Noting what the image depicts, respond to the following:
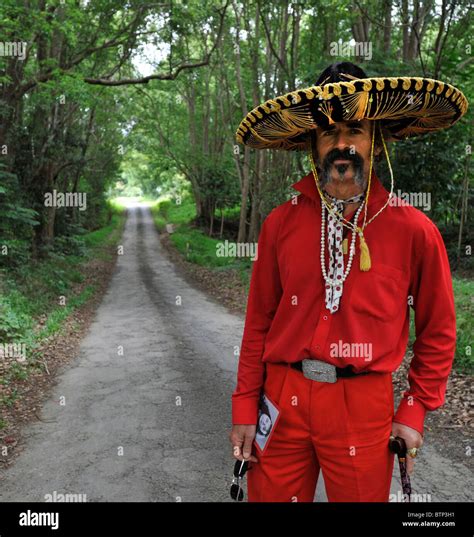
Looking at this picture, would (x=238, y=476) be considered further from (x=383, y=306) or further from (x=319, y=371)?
(x=383, y=306)

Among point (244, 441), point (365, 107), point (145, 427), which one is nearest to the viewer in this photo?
point (365, 107)

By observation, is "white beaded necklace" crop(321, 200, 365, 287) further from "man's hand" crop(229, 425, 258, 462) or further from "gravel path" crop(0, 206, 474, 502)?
"gravel path" crop(0, 206, 474, 502)

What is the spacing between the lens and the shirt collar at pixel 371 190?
2.17 m

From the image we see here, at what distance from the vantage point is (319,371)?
2088 mm

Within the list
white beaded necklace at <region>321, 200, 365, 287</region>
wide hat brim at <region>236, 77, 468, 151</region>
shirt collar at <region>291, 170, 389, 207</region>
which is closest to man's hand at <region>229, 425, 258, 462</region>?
white beaded necklace at <region>321, 200, 365, 287</region>

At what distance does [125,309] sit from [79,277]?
159 inches

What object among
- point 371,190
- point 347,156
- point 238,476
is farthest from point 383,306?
point 238,476

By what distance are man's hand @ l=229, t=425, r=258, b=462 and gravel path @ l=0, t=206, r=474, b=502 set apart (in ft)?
5.76

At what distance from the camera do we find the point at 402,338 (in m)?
2.16

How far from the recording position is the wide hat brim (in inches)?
77.4

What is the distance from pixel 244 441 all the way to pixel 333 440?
454mm

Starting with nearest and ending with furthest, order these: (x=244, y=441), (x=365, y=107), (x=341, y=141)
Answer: (x=365, y=107), (x=341, y=141), (x=244, y=441)
